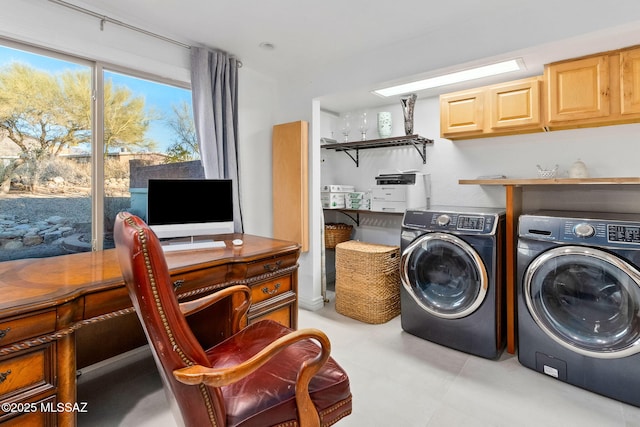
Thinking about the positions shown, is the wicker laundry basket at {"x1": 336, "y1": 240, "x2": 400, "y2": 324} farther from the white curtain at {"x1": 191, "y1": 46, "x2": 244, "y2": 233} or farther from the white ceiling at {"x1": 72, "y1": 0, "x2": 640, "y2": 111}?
the white ceiling at {"x1": 72, "y1": 0, "x2": 640, "y2": 111}

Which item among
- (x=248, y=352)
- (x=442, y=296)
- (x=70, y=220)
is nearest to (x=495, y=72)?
(x=442, y=296)

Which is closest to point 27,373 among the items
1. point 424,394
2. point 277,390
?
point 277,390

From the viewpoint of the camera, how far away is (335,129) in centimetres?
394

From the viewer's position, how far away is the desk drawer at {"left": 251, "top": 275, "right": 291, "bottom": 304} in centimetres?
197

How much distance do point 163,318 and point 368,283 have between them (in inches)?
86.2

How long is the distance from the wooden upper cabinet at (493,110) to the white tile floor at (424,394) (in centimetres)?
172

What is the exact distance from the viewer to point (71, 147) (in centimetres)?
206

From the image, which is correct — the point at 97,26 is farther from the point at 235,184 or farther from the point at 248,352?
the point at 248,352

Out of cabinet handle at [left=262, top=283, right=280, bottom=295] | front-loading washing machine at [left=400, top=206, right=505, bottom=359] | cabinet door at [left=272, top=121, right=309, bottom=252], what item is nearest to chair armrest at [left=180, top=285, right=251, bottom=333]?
cabinet handle at [left=262, top=283, right=280, bottom=295]

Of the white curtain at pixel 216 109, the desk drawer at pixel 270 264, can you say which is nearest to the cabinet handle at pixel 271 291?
the desk drawer at pixel 270 264

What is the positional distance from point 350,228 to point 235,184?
154 cm

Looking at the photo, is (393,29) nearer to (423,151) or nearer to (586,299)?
(423,151)

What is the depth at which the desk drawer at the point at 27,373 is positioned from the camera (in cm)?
112

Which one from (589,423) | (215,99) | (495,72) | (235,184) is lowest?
(589,423)
